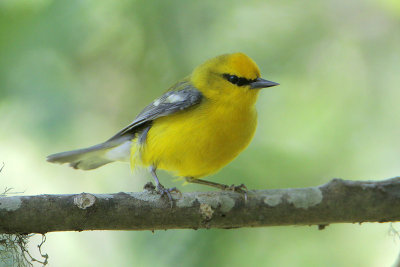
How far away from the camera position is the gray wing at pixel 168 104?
15.8 feet

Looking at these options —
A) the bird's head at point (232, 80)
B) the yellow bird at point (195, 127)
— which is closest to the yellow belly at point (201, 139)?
the yellow bird at point (195, 127)

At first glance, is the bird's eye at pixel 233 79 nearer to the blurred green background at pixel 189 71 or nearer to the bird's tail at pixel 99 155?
the blurred green background at pixel 189 71

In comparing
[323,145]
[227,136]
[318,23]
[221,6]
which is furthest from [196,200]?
[318,23]

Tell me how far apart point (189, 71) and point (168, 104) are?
59cm

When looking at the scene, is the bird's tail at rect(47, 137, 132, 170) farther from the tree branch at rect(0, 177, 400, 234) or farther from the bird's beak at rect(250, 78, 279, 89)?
the tree branch at rect(0, 177, 400, 234)

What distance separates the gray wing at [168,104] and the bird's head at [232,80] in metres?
0.12

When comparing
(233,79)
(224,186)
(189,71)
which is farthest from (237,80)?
(224,186)

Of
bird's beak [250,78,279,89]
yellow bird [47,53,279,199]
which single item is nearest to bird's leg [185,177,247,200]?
yellow bird [47,53,279,199]

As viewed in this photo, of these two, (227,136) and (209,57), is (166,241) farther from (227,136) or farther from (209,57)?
(209,57)

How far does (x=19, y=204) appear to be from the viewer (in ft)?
10.1

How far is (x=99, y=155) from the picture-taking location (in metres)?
5.31

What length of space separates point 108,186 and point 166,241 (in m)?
1.12

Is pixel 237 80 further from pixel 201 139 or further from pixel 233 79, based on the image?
pixel 201 139

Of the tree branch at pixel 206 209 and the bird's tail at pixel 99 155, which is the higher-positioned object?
the bird's tail at pixel 99 155
